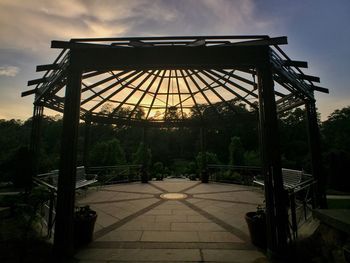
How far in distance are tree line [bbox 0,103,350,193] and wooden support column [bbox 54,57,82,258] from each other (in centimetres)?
458

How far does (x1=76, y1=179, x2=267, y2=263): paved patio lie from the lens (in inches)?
130

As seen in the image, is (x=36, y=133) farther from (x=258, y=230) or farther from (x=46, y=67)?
(x=258, y=230)

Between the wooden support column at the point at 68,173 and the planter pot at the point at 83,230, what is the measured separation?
176 mm

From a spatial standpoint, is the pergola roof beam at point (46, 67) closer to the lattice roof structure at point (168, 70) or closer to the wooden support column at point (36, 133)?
the lattice roof structure at point (168, 70)

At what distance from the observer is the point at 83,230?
3656 mm

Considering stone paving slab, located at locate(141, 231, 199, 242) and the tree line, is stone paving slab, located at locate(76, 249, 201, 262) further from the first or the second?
the tree line

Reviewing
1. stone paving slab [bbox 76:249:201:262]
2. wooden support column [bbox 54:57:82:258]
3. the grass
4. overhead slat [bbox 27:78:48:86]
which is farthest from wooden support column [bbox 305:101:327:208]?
overhead slat [bbox 27:78:48:86]

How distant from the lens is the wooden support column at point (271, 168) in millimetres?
3278

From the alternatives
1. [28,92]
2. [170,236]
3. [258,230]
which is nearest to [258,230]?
[258,230]

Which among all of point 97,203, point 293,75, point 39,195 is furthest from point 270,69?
point 97,203

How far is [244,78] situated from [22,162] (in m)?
11.4

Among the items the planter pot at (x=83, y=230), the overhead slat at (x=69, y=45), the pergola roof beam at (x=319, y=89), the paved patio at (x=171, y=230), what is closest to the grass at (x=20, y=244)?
the planter pot at (x=83, y=230)

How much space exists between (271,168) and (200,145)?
533 inches

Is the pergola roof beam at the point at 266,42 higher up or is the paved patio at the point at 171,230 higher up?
the pergola roof beam at the point at 266,42
